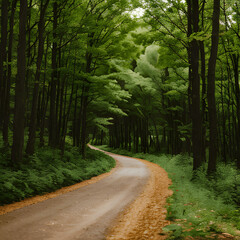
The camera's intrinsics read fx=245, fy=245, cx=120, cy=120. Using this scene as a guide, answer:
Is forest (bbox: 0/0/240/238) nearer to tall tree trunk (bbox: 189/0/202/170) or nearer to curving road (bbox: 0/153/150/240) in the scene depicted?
tall tree trunk (bbox: 189/0/202/170)

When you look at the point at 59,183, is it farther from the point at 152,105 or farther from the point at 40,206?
the point at 152,105

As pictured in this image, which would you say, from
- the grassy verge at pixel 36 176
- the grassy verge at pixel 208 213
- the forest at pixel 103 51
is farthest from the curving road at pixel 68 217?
the grassy verge at pixel 208 213

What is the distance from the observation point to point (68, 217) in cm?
636

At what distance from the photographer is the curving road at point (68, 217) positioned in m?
5.11

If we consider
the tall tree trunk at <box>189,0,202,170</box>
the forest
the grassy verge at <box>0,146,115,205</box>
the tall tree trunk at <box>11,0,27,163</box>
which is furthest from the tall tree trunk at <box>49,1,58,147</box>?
the tall tree trunk at <box>189,0,202,170</box>

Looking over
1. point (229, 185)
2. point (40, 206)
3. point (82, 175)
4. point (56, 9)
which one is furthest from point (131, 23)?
point (40, 206)

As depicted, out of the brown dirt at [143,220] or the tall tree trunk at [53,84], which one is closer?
the brown dirt at [143,220]

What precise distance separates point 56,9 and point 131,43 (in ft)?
18.3

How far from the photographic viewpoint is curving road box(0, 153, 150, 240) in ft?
16.8

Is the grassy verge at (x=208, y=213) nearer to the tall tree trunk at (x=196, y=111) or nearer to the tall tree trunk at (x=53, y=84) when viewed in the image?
the tall tree trunk at (x=196, y=111)

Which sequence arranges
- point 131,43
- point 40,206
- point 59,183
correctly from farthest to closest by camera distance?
point 131,43, point 59,183, point 40,206

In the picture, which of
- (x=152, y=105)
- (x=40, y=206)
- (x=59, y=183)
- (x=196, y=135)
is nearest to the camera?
(x=40, y=206)

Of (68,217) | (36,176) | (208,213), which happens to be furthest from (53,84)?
(208,213)

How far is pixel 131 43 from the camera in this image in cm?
1736
